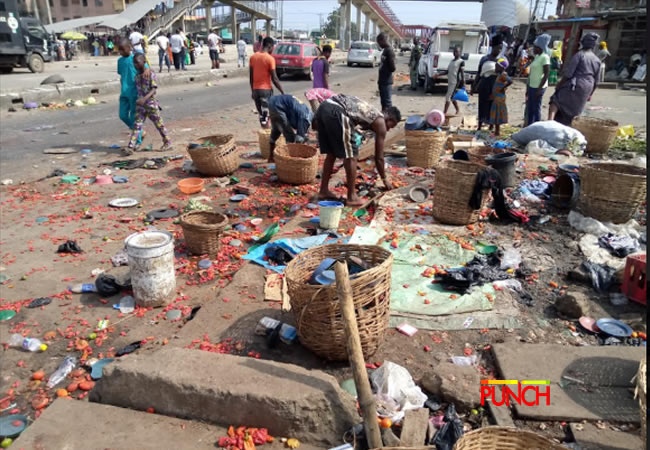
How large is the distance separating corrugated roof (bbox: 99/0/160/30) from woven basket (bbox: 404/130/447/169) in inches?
1073

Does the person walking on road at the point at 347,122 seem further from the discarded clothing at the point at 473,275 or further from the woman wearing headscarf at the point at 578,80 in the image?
the woman wearing headscarf at the point at 578,80

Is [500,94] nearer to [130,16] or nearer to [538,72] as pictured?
[538,72]

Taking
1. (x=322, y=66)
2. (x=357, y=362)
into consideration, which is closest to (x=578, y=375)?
(x=357, y=362)

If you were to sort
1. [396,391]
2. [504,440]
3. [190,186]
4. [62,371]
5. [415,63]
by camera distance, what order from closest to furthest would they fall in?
[504,440], [396,391], [62,371], [190,186], [415,63]

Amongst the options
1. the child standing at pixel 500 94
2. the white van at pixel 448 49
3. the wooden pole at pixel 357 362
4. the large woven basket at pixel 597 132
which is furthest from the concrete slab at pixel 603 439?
the white van at pixel 448 49

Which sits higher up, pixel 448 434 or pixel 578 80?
pixel 578 80

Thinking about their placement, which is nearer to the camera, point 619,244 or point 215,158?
point 619,244

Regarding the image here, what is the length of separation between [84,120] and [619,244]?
11260 millimetres

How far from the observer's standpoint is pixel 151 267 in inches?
142

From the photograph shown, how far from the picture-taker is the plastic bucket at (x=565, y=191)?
525 centimetres

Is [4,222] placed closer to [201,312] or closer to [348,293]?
[201,312]

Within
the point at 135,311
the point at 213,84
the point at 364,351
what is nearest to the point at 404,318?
the point at 364,351

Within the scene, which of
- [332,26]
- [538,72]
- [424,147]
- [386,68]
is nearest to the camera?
[424,147]

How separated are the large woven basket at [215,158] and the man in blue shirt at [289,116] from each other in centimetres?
79
